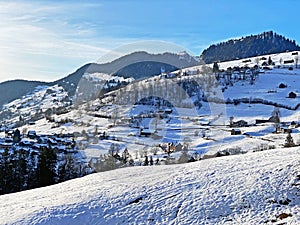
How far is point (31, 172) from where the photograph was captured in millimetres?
32781

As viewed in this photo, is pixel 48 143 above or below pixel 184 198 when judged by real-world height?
below

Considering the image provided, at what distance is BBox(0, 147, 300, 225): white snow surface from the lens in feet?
38.4

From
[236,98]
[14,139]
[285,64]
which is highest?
[285,64]

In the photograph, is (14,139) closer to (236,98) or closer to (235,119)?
→ (235,119)

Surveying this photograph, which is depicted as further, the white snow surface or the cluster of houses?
the cluster of houses

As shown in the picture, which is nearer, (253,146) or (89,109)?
(253,146)

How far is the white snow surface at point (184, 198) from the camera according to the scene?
1171 cm

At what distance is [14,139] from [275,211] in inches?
3111

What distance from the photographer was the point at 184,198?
13.0 metres

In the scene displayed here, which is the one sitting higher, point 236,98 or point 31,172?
point 236,98

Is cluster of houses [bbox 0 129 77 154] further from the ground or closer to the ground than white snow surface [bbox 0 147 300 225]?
closer to the ground

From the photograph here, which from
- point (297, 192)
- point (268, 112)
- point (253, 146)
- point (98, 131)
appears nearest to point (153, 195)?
point (297, 192)

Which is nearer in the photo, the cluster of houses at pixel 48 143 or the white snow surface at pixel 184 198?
the white snow surface at pixel 184 198

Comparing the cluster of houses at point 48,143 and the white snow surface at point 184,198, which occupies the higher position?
the white snow surface at point 184,198
